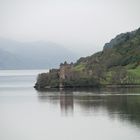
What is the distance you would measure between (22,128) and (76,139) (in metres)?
13.7

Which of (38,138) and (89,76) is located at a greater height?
(89,76)

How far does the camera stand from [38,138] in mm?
69875

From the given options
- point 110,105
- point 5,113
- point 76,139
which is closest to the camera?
point 76,139

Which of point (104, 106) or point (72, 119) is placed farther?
point (104, 106)

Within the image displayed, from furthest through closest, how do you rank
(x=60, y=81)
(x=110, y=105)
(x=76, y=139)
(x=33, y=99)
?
(x=60, y=81) < (x=33, y=99) < (x=110, y=105) < (x=76, y=139)

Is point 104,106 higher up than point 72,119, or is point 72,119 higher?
point 104,106

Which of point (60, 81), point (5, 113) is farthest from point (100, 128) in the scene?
point (60, 81)

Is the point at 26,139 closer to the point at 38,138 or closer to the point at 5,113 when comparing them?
the point at 38,138

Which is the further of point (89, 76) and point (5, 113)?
point (89, 76)

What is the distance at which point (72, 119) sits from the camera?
91.3 metres

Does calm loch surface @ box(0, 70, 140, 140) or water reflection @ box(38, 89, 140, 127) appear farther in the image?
water reflection @ box(38, 89, 140, 127)

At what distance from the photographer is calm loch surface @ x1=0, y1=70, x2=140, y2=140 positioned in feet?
238

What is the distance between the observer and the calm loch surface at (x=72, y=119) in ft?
238

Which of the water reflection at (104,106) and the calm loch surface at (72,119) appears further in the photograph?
the water reflection at (104,106)
